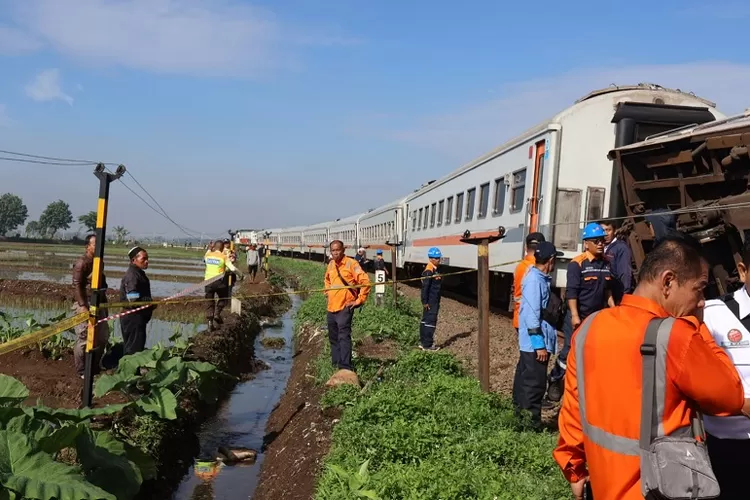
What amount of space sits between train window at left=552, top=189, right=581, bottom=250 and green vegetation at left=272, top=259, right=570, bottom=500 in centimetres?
339

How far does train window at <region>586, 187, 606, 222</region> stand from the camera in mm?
10328

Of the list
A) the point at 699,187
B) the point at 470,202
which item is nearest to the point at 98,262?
the point at 699,187

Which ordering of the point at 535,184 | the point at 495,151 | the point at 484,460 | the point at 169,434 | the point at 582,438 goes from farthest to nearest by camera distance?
the point at 495,151, the point at 535,184, the point at 169,434, the point at 484,460, the point at 582,438

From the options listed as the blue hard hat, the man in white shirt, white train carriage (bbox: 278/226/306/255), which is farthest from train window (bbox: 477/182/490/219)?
white train carriage (bbox: 278/226/306/255)

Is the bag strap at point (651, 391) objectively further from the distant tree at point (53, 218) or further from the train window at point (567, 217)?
the distant tree at point (53, 218)

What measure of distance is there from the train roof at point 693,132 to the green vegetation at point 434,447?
350 centimetres

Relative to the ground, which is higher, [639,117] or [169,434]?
[639,117]

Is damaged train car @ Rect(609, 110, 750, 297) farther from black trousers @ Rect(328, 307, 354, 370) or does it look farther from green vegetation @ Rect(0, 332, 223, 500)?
green vegetation @ Rect(0, 332, 223, 500)

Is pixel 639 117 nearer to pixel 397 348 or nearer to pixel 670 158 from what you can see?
pixel 670 158

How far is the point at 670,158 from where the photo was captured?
8117 mm

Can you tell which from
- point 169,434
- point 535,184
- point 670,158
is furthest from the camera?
point 535,184

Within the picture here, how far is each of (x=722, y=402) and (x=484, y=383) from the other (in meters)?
4.82

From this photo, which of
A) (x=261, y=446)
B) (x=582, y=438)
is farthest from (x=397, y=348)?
(x=582, y=438)

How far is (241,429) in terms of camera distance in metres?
9.11
